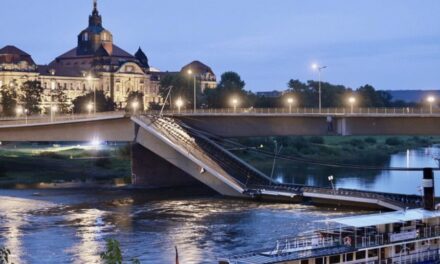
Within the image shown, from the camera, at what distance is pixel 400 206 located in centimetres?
6091

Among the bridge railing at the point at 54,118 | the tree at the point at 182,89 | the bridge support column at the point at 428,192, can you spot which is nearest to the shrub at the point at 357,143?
the tree at the point at 182,89

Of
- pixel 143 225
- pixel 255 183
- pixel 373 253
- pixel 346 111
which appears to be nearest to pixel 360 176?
pixel 346 111

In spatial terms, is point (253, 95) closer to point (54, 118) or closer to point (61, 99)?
point (61, 99)

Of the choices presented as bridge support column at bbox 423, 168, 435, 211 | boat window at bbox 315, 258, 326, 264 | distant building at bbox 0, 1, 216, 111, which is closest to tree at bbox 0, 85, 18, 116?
distant building at bbox 0, 1, 216, 111

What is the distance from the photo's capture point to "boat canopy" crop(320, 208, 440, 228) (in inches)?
1462

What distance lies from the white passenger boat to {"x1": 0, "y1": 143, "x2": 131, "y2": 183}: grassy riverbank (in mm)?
59124

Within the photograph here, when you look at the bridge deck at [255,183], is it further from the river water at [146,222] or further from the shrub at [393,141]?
the shrub at [393,141]

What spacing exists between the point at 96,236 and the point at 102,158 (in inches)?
2246

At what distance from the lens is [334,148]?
13425 centimetres

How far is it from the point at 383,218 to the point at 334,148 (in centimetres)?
9648

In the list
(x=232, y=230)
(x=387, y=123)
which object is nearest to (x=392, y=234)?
(x=232, y=230)

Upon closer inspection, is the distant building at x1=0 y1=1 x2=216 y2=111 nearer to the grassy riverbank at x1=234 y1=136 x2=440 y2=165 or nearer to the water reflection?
the grassy riverbank at x1=234 y1=136 x2=440 y2=165

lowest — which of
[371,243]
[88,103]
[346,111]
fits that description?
[371,243]

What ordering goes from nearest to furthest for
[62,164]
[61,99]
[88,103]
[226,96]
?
[62,164], [226,96], [88,103], [61,99]
